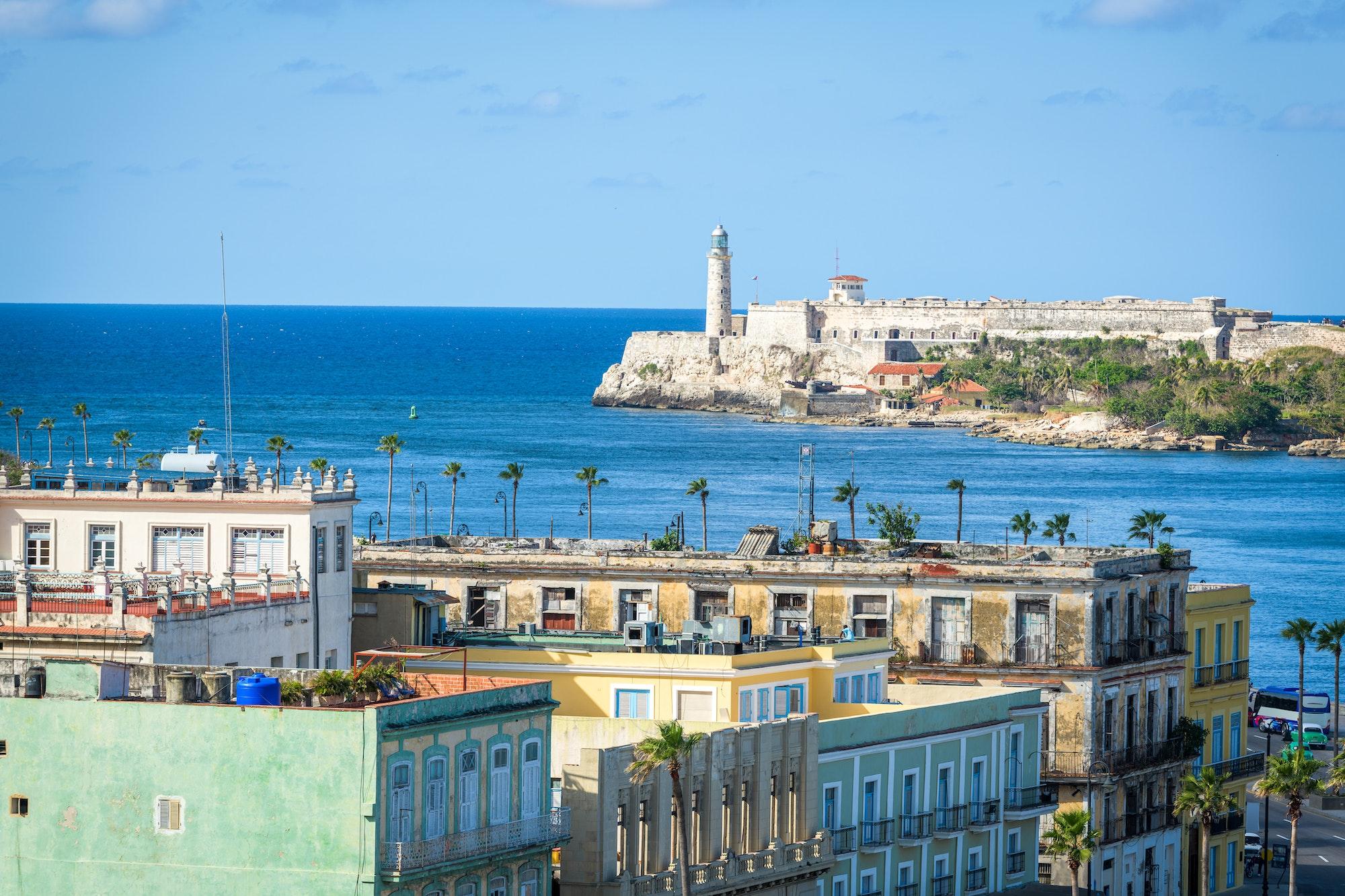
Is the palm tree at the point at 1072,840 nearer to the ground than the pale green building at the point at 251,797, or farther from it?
nearer to the ground

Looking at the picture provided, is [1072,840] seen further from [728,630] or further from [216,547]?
[216,547]

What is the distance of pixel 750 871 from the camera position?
4347 cm

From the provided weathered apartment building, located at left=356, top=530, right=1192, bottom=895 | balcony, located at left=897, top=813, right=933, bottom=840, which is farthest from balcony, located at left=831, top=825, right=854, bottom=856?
weathered apartment building, located at left=356, top=530, right=1192, bottom=895

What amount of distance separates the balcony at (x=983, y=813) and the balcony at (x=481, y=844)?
558 inches

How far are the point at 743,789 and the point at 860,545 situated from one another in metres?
27.7

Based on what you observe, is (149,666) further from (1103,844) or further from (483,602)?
(1103,844)

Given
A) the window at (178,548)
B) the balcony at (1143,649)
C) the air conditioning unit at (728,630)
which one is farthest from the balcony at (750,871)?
the balcony at (1143,649)

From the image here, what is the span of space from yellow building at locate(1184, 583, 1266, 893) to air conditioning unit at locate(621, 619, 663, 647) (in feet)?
65.1

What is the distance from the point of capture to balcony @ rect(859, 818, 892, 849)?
48.0 meters

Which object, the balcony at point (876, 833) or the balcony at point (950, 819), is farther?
the balcony at point (950, 819)

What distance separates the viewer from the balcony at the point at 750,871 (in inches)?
1638

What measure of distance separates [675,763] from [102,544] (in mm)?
13672

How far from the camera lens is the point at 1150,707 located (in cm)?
6500

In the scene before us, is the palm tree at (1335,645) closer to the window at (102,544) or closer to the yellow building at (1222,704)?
the yellow building at (1222,704)
